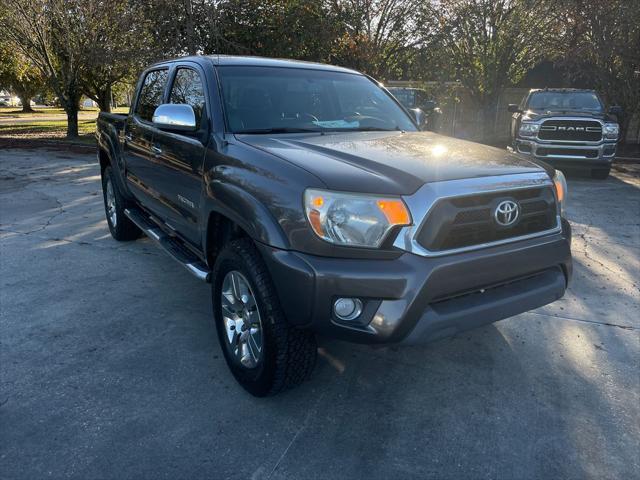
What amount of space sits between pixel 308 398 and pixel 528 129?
9.26 metres

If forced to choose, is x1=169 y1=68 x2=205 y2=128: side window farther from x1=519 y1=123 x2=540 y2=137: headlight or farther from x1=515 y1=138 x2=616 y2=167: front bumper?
x1=519 y1=123 x2=540 y2=137: headlight

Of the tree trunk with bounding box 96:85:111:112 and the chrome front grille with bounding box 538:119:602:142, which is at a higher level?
the tree trunk with bounding box 96:85:111:112

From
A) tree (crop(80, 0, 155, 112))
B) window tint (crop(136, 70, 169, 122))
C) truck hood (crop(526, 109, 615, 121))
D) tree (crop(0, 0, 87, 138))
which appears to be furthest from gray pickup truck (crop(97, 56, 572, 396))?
tree (crop(0, 0, 87, 138))

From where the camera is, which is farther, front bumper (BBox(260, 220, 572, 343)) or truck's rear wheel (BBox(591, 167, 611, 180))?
truck's rear wheel (BBox(591, 167, 611, 180))

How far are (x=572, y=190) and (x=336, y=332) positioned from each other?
8.24m

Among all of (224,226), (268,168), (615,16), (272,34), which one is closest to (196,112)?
(224,226)

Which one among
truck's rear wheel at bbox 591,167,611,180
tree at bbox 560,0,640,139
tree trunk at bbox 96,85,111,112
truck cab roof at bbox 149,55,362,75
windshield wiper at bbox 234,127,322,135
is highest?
tree at bbox 560,0,640,139

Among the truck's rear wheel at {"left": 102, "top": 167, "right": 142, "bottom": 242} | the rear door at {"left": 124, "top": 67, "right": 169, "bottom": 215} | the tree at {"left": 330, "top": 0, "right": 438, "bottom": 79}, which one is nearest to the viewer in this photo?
the rear door at {"left": 124, "top": 67, "right": 169, "bottom": 215}

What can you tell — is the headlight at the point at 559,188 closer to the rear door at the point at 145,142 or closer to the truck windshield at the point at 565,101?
the rear door at the point at 145,142

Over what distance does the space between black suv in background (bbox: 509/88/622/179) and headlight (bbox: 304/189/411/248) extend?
900 centimetres

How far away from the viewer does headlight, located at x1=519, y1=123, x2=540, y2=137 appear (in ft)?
34.0

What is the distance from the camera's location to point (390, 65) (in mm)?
21219

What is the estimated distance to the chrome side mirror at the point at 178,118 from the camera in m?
3.27

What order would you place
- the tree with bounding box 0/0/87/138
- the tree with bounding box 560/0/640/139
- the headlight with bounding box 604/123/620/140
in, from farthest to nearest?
the tree with bounding box 0/0/87/138
the tree with bounding box 560/0/640/139
the headlight with bounding box 604/123/620/140
